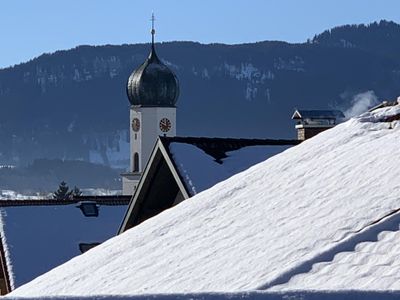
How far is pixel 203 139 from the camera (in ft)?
51.3

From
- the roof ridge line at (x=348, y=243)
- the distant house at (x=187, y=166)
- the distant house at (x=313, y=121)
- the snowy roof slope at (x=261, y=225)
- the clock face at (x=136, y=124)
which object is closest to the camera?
the roof ridge line at (x=348, y=243)

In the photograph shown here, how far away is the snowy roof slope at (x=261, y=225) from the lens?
6008 millimetres

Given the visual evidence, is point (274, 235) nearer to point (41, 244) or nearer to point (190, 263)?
point (190, 263)

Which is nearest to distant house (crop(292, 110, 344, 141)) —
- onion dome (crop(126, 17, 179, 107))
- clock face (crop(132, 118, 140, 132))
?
onion dome (crop(126, 17, 179, 107))

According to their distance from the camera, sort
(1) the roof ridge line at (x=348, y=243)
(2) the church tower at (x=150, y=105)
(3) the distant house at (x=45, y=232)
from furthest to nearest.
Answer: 1. (2) the church tower at (x=150, y=105)
2. (3) the distant house at (x=45, y=232)
3. (1) the roof ridge line at (x=348, y=243)

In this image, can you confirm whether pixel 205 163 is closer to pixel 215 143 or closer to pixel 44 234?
pixel 215 143

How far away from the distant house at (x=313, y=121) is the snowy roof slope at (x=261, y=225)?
436 inches

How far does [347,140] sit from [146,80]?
70.1 m

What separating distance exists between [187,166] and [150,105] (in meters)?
64.1

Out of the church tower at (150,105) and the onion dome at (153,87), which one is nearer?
the church tower at (150,105)

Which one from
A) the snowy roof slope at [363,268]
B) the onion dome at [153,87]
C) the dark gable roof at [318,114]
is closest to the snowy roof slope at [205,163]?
the dark gable roof at [318,114]

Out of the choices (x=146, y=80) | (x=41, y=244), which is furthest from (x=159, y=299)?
(x=146, y=80)

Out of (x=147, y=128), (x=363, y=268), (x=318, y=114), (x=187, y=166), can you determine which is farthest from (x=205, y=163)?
(x=147, y=128)

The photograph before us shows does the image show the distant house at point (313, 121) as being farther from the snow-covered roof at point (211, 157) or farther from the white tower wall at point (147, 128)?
the white tower wall at point (147, 128)
